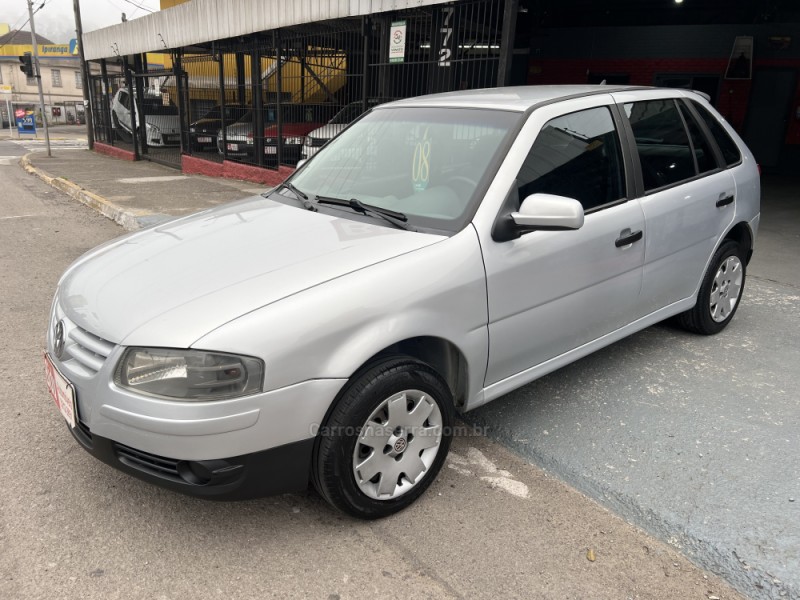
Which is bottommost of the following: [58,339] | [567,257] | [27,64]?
[58,339]

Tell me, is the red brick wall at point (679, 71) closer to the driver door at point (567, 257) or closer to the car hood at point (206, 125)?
the car hood at point (206, 125)

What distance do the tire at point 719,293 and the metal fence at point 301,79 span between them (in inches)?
157

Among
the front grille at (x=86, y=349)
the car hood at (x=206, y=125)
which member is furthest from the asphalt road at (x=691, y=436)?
the car hood at (x=206, y=125)

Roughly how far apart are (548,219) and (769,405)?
78.0 inches

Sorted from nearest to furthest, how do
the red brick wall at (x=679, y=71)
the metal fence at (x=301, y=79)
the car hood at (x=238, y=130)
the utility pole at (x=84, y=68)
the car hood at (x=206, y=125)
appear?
1. the metal fence at (x=301, y=79)
2. the car hood at (x=238, y=130)
3. the red brick wall at (x=679, y=71)
4. the car hood at (x=206, y=125)
5. the utility pole at (x=84, y=68)

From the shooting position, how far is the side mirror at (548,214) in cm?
259

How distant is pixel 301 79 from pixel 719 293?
9.44 m

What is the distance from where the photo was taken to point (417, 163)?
3.16 metres

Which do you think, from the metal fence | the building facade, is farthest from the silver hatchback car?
the building facade

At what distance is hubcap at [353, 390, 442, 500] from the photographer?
2.43 metres

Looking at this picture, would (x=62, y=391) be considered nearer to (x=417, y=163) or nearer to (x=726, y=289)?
(x=417, y=163)

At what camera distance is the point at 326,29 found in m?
11.1

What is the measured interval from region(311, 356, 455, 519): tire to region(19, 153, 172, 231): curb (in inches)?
167

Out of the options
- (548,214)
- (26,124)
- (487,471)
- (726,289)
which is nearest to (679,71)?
(726,289)
